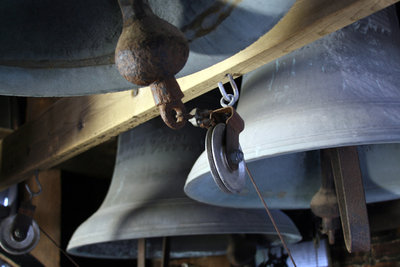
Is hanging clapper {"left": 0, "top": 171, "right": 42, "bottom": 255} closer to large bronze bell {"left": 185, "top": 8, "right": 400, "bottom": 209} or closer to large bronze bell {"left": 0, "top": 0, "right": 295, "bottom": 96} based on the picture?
large bronze bell {"left": 185, "top": 8, "right": 400, "bottom": 209}

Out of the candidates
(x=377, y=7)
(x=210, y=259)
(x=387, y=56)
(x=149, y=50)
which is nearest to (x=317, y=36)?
(x=377, y=7)

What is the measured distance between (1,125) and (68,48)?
4.28 ft

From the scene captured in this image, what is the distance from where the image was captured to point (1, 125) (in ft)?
6.52

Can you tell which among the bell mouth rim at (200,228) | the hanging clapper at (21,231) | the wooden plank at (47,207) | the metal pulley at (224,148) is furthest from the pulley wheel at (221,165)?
the wooden plank at (47,207)

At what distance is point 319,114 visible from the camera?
90 centimetres

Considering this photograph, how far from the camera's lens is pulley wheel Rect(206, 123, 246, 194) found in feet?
2.14

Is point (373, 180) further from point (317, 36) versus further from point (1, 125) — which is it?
point (1, 125)

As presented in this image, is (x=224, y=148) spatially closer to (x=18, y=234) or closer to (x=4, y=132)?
(x=18, y=234)

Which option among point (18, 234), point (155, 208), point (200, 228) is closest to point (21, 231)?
point (18, 234)

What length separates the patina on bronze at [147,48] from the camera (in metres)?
0.61

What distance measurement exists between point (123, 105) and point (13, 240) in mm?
626

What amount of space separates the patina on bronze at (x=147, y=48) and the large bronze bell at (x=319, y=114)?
0.30 meters

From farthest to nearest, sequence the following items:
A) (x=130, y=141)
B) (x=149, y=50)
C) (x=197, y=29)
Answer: (x=130, y=141) → (x=197, y=29) → (x=149, y=50)

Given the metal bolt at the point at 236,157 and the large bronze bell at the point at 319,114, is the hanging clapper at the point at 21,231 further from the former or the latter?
the metal bolt at the point at 236,157
